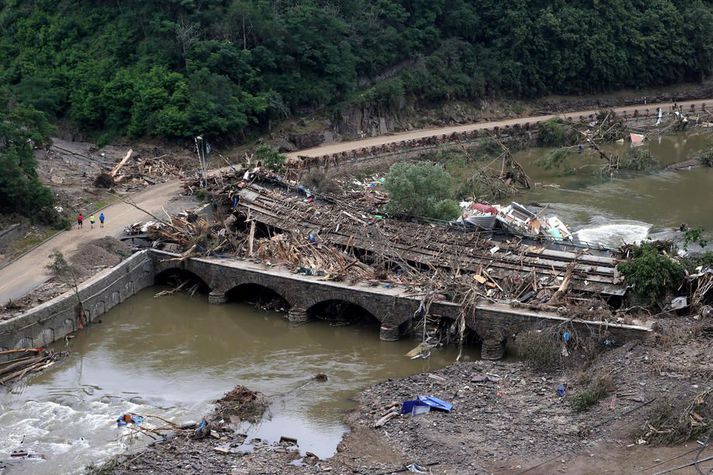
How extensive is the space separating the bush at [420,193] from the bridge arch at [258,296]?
24.1 feet

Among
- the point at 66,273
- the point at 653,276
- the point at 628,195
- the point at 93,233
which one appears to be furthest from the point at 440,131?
the point at 653,276

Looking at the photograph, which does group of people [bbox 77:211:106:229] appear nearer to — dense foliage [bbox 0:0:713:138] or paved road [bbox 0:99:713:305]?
paved road [bbox 0:99:713:305]

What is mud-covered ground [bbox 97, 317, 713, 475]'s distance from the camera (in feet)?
88.4

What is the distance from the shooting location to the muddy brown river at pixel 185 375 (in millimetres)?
30250

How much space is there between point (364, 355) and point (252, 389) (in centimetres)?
470

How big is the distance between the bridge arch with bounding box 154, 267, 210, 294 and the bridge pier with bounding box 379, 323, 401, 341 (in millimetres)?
9209

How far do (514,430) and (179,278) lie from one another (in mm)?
19531

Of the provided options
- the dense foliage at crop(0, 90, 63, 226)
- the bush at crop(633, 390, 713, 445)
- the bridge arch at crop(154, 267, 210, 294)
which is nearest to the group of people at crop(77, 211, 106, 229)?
the dense foliage at crop(0, 90, 63, 226)

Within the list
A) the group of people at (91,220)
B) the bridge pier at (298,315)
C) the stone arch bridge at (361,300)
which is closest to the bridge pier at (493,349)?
the stone arch bridge at (361,300)

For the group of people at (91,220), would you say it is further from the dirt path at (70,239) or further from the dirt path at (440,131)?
the dirt path at (440,131)

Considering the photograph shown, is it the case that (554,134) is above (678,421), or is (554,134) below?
above

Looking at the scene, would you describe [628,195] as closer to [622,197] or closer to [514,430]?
[622,197]

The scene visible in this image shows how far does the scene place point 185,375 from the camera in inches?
1375

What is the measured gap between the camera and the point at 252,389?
33375 mm
